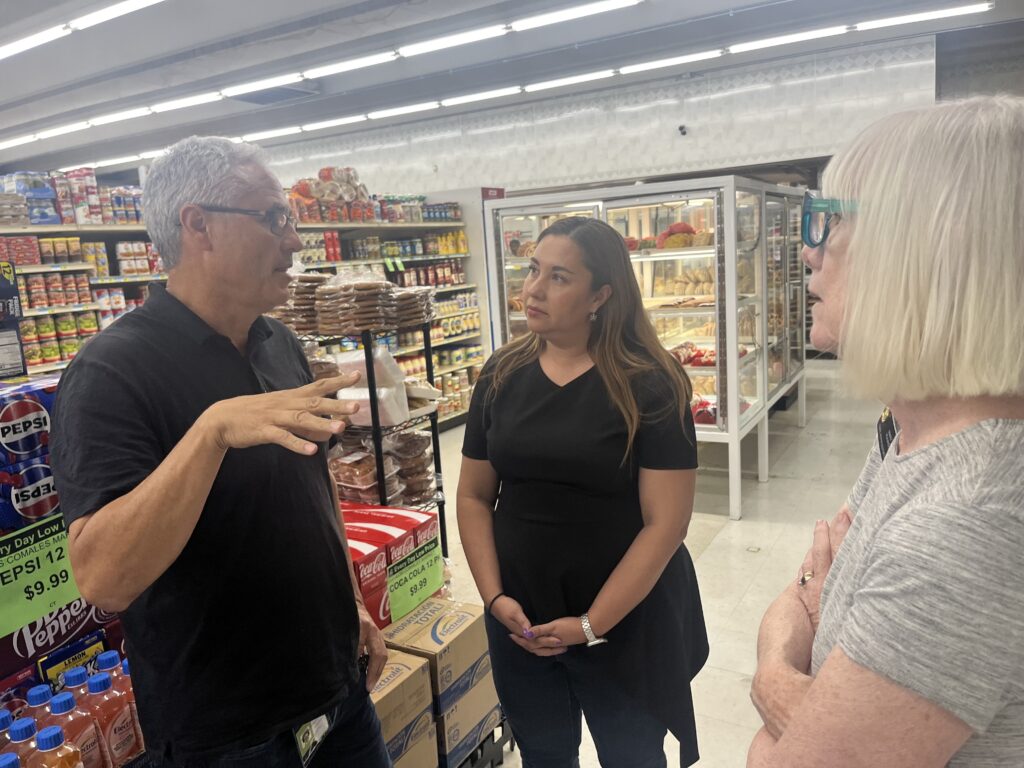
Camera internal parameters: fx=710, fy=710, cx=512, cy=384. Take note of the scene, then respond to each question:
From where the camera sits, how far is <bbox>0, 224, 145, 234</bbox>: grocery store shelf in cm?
498

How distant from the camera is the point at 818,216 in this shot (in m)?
1.01

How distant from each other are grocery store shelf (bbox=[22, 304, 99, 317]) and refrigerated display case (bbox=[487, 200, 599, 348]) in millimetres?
3089

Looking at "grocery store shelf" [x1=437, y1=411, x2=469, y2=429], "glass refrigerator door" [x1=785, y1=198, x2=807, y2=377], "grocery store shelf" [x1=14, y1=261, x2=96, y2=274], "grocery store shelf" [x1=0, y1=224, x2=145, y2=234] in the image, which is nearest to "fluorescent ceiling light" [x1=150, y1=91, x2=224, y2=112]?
"grocery store shelf" [x1=0, y1=224, x2=145, y2=234]

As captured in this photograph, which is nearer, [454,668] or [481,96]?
[454,668]

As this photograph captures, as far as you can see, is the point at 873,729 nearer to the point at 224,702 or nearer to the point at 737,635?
the point at 224,702

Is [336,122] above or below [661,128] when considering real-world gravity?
above

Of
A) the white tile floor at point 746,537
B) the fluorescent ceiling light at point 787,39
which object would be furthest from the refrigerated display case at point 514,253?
the fluorescent ceiling light at point 787,39

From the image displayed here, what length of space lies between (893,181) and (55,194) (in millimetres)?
5894

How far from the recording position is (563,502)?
179 cm

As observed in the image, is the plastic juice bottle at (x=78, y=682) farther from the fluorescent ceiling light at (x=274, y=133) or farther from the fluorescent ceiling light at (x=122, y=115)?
the fluorescent ceiling light at (x=274, y=133)

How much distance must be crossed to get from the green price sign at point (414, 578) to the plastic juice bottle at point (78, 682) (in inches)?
44.8

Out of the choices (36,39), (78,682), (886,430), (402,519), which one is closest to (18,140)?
(36,39)

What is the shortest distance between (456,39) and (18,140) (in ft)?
33.5

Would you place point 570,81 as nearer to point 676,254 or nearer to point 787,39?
point 787,39
